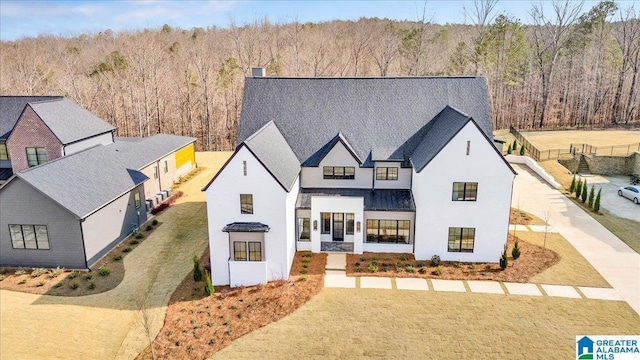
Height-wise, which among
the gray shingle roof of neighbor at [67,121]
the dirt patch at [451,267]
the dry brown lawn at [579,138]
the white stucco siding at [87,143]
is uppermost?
the gray shingle roof of neighbor at [67,121]

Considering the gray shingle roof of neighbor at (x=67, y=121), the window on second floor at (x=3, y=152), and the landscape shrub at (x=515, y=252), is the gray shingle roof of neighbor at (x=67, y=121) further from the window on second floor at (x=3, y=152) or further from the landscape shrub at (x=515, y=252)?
the landscape shrub at (x=515, y=252)

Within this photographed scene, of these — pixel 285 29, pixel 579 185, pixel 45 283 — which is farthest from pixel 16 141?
pixel 285 29

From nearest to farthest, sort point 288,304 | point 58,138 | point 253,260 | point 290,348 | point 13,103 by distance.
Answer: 1. point 290,348
2. point 288,304
3. point 253,260
4. point 58,138
5. point 13,103

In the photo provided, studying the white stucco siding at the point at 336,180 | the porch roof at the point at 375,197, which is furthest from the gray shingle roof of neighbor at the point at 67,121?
the porch roof at the point at 375,197

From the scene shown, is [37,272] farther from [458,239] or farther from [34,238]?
[458,239]

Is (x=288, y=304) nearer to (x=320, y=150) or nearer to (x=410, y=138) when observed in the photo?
(x=320, y=150)

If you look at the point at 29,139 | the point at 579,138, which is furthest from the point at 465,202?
the point at 579,138

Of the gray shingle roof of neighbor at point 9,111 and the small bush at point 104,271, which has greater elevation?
the gray shingle roof of neighbor at point 9,111

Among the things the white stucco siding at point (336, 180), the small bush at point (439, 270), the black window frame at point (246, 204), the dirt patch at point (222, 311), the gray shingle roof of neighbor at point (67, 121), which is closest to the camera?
the dirt patch at point (222, 311)
